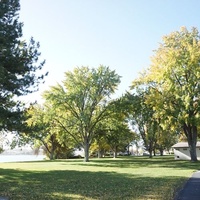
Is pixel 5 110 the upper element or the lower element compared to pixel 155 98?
lower

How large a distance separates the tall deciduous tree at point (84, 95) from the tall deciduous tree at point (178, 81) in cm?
656

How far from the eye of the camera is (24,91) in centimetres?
2375

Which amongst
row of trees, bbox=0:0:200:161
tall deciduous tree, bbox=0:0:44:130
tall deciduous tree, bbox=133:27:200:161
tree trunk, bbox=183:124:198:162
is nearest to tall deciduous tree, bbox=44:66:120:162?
row of trees, bbox=0:0:200:161

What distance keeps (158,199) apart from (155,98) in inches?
1305

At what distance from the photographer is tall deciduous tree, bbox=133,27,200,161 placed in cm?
4134

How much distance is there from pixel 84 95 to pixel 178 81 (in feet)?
48.7

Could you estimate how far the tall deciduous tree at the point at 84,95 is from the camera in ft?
153

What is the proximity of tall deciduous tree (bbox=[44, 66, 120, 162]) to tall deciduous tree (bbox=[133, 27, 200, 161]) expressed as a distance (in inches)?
258

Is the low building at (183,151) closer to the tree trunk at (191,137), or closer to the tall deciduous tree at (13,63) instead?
the tree trunk at (191,137)

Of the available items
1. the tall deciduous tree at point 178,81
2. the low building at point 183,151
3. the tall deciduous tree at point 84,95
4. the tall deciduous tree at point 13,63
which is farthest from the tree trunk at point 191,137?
the tall deciduous tree at point 13,63

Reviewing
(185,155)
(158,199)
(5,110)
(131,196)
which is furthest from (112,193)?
(185,155)

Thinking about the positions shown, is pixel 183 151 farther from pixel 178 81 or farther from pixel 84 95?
pixel 84 95

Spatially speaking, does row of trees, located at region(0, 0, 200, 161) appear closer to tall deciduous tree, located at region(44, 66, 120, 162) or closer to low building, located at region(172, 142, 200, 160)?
tall deciduous tree, located at region(44, 66, 120, 162)

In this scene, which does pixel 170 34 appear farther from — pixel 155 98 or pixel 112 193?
pixel 112 193
